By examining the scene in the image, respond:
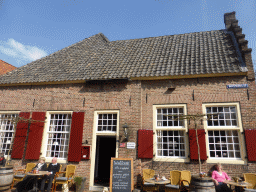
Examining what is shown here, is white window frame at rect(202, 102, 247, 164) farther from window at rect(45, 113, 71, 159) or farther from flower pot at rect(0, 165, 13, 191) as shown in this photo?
flower pot at rect(0, 165, 13, 191)

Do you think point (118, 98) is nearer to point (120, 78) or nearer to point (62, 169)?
point (120, 78)

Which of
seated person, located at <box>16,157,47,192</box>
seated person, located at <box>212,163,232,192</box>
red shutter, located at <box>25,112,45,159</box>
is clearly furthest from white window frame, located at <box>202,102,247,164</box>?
red shutter, located at <box>25,112,45,159</box>

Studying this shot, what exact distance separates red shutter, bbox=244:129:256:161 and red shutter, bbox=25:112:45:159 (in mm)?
8231

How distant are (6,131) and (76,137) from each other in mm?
3679

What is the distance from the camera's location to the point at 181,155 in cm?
718

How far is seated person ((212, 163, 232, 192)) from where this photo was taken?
567 cm

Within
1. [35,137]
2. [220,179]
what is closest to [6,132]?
[35,137]

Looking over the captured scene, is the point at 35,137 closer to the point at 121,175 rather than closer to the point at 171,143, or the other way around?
the point at 121,175

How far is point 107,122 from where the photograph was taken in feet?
26.4

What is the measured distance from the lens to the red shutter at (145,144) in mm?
7227

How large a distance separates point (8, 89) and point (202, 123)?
9.38 metres

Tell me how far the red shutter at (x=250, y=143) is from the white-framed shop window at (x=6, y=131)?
9.75 meters

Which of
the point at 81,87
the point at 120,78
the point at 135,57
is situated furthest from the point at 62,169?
the point at 135,57

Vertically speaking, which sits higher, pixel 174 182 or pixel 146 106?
pixel 146 106
